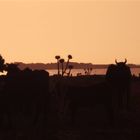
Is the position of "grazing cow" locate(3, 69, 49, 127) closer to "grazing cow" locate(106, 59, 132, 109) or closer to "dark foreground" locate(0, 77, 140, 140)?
"dark foreground" locate(0, 77, 140, 140)

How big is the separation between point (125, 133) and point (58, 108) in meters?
4.99

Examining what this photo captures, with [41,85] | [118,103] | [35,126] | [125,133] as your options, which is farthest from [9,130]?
[118,103]

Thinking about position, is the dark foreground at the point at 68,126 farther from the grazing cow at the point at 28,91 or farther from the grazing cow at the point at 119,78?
the grazing cow at the point at 119,78

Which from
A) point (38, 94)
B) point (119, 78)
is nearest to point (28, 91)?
point (38, 94)

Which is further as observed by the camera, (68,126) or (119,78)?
(119,78)

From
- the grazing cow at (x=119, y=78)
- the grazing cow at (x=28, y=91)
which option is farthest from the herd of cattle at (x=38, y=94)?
the grazing cow at (x=119, y=78)

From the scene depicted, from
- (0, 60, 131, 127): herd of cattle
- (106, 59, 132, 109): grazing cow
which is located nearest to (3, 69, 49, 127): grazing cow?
(0, 60, 131, 127): herd of cattle

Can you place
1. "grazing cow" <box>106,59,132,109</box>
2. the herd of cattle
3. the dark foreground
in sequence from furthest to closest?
"grazing cow" <box>106,59,132,109</box> → the herd of cattle → the dark foreground

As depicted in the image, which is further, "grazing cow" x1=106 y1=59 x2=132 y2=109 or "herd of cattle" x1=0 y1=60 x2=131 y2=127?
"grazing cow" x1=106 y1=59 x2=132 y2=109

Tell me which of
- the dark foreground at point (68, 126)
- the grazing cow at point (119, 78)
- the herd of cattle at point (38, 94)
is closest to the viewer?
the dark foreground at point (68, 126)

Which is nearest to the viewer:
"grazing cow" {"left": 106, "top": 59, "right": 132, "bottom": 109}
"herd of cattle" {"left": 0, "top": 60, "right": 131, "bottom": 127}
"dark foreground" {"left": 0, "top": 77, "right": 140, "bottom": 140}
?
"dark foreground" {"left": 0, "top": 77, "right": 140, "bottom": 140}

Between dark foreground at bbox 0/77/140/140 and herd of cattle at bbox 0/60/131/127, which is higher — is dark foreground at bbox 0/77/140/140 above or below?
below

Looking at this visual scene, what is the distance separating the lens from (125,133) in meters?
14.2

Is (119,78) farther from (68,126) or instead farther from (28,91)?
(68,126)
